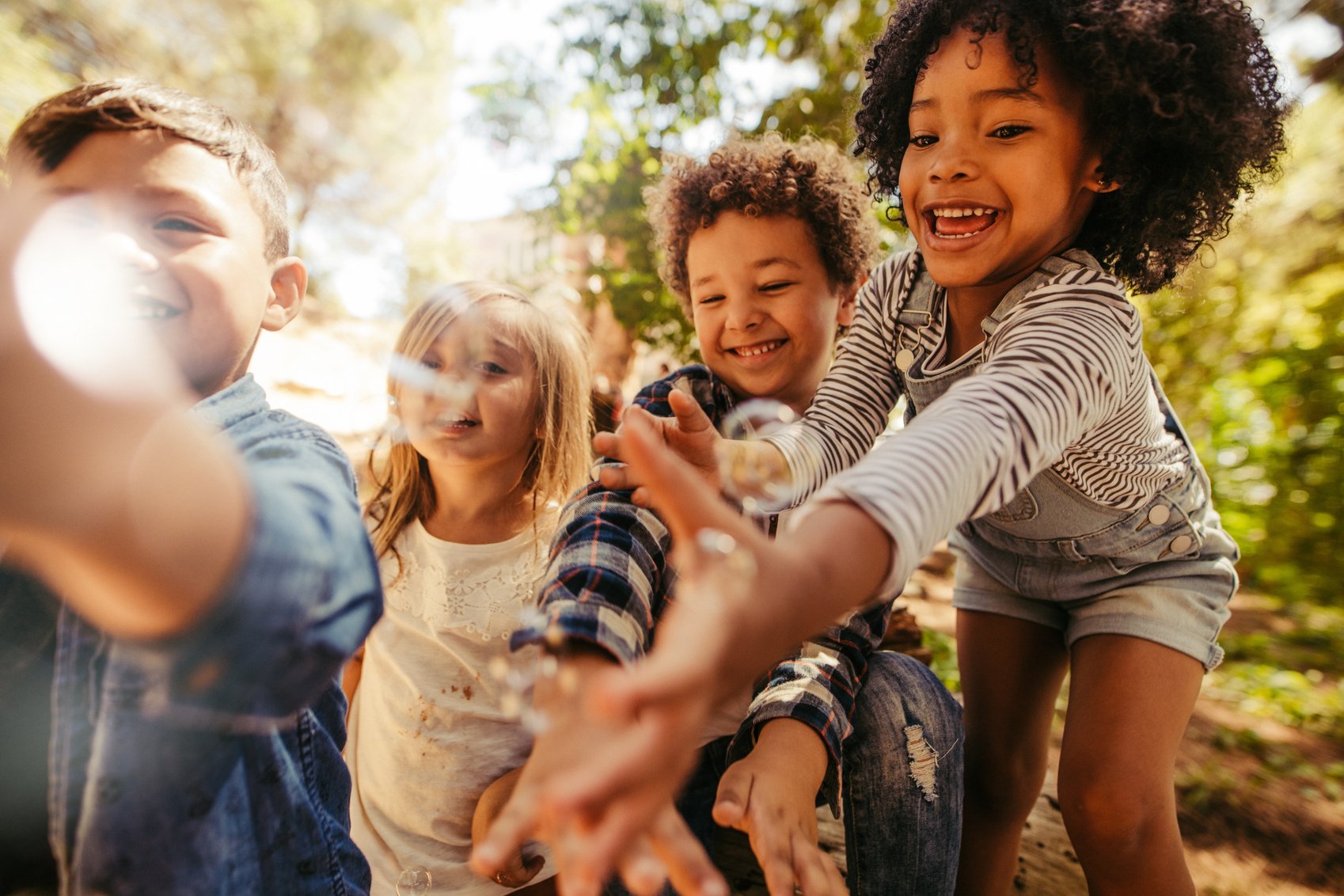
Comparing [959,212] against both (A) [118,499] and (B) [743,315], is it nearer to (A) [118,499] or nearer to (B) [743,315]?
(B) [743,315]

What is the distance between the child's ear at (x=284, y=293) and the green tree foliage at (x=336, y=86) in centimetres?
1105

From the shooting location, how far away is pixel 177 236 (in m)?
1.18

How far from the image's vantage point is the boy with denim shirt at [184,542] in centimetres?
67

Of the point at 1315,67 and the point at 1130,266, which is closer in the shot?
the point at 1130,266

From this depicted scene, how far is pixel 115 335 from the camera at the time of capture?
0.71 meters

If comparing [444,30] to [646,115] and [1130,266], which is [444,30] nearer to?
[646,115]

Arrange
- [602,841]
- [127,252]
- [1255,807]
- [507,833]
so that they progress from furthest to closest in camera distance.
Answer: [1255,807] → [127,252] → [507,833] → [602,841]

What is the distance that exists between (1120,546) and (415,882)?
6.21 feet

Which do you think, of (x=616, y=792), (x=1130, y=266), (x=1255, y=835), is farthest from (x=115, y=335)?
(x=1255, y=835)

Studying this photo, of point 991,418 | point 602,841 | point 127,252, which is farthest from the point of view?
point 127,252

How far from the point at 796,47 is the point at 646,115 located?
2.85 ft

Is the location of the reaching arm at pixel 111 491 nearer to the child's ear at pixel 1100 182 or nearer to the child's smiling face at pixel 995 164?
the child's smiling face at pixel 995 164

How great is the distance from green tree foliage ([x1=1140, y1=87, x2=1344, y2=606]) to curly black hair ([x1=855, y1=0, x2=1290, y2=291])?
2698 millimetres

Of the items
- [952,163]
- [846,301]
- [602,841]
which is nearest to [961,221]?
[952,163]
